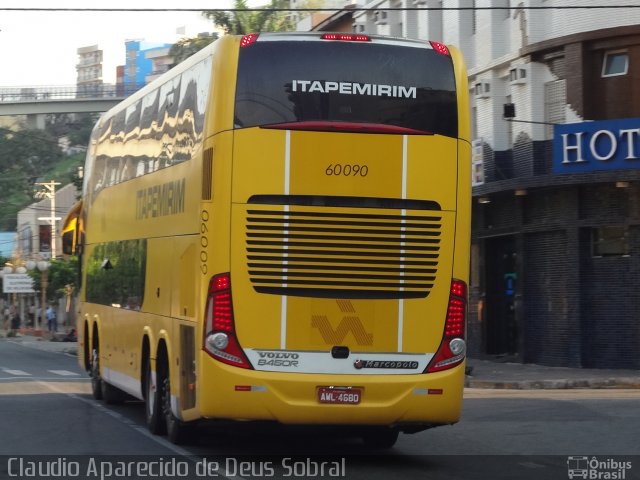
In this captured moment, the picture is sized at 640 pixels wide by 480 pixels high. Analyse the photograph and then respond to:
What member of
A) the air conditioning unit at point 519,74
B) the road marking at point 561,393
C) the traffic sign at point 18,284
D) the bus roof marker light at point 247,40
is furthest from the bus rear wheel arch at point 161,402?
the traffic sign at point 18,284

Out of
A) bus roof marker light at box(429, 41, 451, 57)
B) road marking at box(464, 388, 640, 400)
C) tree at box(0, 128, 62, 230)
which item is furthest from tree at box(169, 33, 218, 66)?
tree at box(0, 128, 62, 230)

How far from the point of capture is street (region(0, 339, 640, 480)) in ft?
42.6

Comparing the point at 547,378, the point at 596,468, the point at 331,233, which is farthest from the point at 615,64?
the point at 331,233

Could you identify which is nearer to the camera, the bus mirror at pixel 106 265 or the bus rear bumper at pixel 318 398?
the bus rear bumper at pixel 318 398

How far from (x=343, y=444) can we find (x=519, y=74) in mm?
18263

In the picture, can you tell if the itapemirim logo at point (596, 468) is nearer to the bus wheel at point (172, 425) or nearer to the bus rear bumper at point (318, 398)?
the bus rear bumper at point (318, 398)

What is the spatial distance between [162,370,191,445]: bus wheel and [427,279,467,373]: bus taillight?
2945 mm

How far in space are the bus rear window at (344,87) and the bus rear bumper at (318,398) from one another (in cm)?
231

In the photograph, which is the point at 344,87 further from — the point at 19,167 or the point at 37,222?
the point at 19,167

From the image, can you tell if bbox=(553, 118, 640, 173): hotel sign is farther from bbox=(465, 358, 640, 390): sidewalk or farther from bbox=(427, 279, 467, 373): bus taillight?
bbox=(427, 279, 467, 373): bus taillight

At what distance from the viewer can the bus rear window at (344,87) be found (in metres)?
13.0

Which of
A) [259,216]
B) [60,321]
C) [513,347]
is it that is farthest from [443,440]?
[60,321]

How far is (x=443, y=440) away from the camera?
16.0 m

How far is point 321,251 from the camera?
42.3ft
